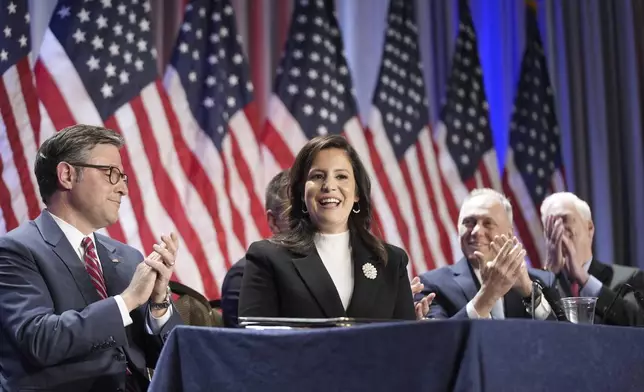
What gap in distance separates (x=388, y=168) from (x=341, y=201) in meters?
2.69

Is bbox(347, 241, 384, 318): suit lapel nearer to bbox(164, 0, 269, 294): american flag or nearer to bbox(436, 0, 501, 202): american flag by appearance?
bbox(164, 0, 269, 294): american flag

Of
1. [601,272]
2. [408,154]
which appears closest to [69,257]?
[601,272]

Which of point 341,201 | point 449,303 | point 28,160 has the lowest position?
point 449,303

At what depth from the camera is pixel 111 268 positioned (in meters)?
2.91

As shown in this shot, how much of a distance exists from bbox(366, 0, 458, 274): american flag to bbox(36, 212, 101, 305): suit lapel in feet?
9.69

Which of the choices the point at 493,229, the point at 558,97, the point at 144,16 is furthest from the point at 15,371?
the point at 558,97

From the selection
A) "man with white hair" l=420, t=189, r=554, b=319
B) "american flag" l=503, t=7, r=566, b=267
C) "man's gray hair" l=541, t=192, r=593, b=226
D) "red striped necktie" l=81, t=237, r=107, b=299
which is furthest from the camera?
"american flag" l=503, t=7, r=566, b=267

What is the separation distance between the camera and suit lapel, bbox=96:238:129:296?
9.36ft

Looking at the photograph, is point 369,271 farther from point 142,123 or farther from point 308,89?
point 308,89

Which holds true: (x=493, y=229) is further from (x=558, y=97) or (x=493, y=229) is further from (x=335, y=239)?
(x=558, y=97)

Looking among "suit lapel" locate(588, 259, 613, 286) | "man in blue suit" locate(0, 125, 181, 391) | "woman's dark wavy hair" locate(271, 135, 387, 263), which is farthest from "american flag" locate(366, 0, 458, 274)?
"man in blue suit" locate(0, 125, 181, 391)

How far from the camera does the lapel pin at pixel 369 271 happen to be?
281 centimetres

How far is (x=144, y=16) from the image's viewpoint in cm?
466

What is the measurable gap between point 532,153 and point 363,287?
12.2 feet
